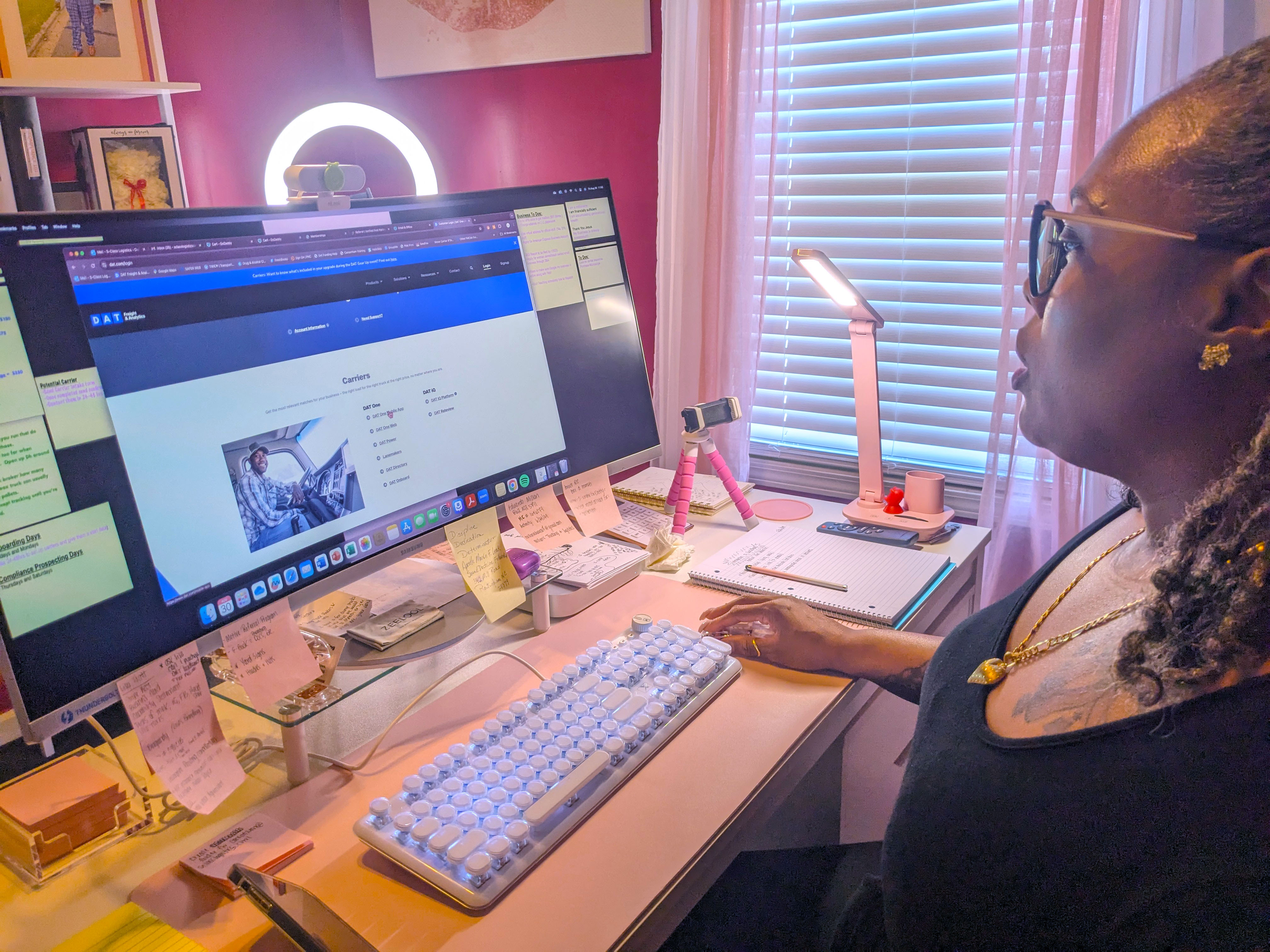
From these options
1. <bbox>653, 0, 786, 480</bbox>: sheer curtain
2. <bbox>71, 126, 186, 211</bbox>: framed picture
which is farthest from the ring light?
<bbox>653, 0, 786, 480</bbox>: sheer curtain

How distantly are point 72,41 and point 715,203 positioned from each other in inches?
62.5

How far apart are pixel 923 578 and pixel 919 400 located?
32.8 inches

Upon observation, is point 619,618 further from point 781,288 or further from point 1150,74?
point 1150,74

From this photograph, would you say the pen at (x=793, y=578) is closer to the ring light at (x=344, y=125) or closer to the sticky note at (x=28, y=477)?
the sticky note at (x=28, y=477)

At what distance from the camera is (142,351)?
0.75 meters

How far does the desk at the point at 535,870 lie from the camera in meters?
0.68

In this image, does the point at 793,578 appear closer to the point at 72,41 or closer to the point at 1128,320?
the point at 1128,320

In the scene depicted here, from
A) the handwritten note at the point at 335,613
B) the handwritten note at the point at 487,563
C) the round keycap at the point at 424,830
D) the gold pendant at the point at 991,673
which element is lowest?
the round keycap at the point at 424,830

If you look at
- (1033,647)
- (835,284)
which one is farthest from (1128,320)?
(835,284)

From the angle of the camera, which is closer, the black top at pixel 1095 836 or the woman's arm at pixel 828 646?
the black top at pixel 1095 836

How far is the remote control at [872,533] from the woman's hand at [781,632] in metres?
0.37

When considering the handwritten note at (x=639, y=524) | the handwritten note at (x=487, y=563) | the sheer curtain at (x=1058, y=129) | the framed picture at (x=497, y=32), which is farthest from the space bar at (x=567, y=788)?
the framed picture at (x=497, y=32)

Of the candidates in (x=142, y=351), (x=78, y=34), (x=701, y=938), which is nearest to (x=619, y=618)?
(x=701, y=938)

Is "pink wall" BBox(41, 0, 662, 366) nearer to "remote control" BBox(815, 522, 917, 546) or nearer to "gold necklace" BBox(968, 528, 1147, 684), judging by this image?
"remote control" BBox(815, 522, 917, 546)
